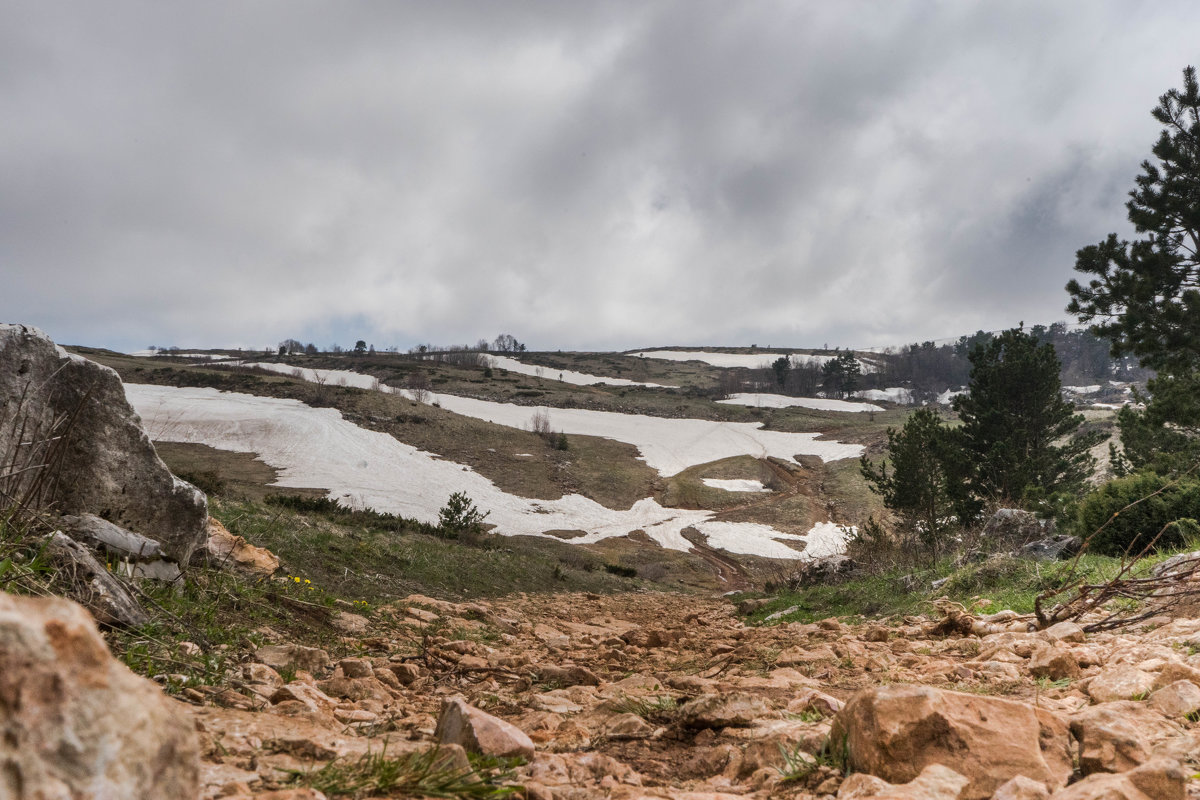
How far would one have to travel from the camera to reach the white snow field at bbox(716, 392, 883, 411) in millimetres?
99938

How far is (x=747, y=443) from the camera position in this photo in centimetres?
6525

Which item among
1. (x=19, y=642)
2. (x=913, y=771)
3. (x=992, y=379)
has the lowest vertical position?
(x=913, y=771)

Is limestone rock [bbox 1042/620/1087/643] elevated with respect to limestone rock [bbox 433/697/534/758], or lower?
lower

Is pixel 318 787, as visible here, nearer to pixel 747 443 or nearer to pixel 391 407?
pixel 391 407

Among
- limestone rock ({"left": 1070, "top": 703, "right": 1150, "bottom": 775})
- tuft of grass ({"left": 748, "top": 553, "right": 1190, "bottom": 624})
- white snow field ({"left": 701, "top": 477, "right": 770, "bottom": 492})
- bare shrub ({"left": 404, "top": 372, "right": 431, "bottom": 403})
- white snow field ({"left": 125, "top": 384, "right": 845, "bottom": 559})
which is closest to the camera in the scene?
limestone rock ({"left": 1070, "top": 703, "right": 1150, "bottom": 775})

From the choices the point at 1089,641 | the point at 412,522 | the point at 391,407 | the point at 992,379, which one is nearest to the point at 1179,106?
the point at 992,379

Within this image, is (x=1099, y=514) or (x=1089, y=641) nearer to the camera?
(x=1089, y=641)

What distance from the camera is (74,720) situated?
1023mm

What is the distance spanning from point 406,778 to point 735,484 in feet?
161

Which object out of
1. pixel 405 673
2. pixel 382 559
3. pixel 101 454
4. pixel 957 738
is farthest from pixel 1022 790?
pixel 382 559

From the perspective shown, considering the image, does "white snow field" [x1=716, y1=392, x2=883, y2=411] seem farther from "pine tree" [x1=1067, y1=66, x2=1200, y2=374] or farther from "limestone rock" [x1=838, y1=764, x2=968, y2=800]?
"limestone rock" [x1=838, y1=764, x2=968, y2=800]

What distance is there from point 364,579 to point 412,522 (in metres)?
11.2

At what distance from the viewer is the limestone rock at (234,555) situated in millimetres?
6777

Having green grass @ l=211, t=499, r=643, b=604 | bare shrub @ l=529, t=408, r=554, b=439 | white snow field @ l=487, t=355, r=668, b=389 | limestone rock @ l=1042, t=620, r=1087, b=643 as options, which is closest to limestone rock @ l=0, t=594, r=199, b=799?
limestone rock @ l=1042, t=620, r=1087, b=643
